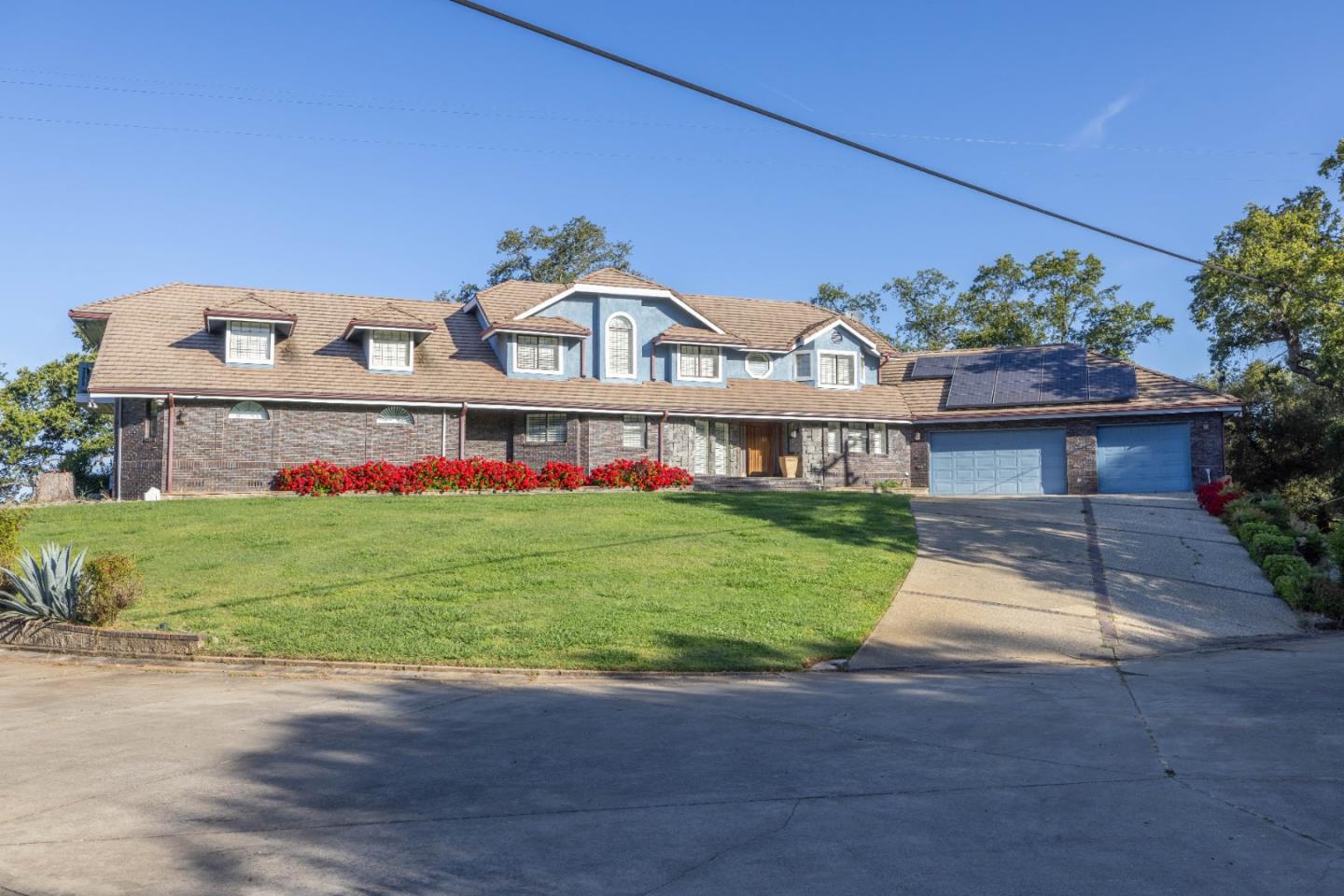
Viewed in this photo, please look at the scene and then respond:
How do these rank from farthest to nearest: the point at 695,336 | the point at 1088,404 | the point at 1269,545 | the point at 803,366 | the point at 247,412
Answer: the point at 803,366
the point at 695,336
the point at 1088,404
the point at 247,412
the point at 1269,545

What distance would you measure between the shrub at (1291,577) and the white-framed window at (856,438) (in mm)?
16970

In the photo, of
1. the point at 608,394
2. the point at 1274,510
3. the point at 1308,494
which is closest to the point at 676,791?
the point at 1274,510

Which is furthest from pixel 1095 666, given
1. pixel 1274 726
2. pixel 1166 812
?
pixel 1166 812

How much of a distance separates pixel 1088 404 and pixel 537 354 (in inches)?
698

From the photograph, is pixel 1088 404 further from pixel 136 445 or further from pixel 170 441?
pixel 136 445

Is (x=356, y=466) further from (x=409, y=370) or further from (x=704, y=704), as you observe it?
(x=704, y=704)

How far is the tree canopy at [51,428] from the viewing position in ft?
138

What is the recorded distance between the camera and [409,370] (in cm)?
2962

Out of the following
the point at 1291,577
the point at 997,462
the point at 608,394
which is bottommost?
the point at 1291,577

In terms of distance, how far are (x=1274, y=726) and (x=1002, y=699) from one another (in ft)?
7.36

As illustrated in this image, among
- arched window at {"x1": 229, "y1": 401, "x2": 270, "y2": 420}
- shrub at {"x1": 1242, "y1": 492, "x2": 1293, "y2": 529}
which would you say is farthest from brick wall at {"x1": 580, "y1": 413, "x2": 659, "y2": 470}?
shrub at {"x1": 1242, "y1": 492, "x2": 1293, "y2": 529}

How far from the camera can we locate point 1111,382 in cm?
3275

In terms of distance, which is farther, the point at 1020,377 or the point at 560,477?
the point at 1020,377

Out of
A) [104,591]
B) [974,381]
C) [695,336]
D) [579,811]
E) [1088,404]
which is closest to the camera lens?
[579,811]
